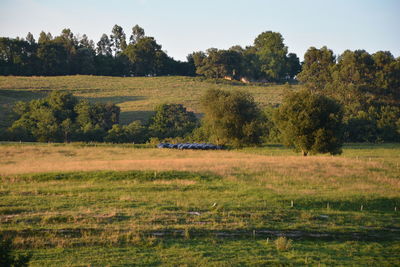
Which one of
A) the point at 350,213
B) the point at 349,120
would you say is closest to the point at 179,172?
the point at 350,213

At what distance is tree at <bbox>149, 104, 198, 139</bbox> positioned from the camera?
220 feet

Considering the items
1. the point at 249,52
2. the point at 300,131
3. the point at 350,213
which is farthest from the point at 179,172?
the point at 249,52

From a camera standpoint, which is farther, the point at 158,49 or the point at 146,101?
the point at 158,49

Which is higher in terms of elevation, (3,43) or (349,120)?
(3,43)

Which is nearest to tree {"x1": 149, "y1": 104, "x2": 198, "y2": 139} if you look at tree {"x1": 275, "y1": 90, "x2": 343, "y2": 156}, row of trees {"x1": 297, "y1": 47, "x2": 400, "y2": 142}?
tree {"x1": 275, "y1": 90, "x2": 343, "y2": 156}

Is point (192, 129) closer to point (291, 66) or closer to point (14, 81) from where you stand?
point (14, 81)

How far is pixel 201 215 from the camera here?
17031 millimetres

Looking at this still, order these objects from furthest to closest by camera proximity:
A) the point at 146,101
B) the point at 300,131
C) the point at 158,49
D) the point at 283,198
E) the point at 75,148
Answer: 1. the point at 158,49
2. the point at 146,101
3. the point at 75,148
4. the point at 300,131
5. the point at 283,198

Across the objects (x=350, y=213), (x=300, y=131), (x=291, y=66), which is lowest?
(x=350, y=213)

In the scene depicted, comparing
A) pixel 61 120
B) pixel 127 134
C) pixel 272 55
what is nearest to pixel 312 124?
pixel 127 134

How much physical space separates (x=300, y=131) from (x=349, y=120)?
31541mm

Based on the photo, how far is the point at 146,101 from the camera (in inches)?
3526

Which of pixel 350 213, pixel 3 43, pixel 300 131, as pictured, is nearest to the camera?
pixel 350 213

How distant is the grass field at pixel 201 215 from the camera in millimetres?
13609
